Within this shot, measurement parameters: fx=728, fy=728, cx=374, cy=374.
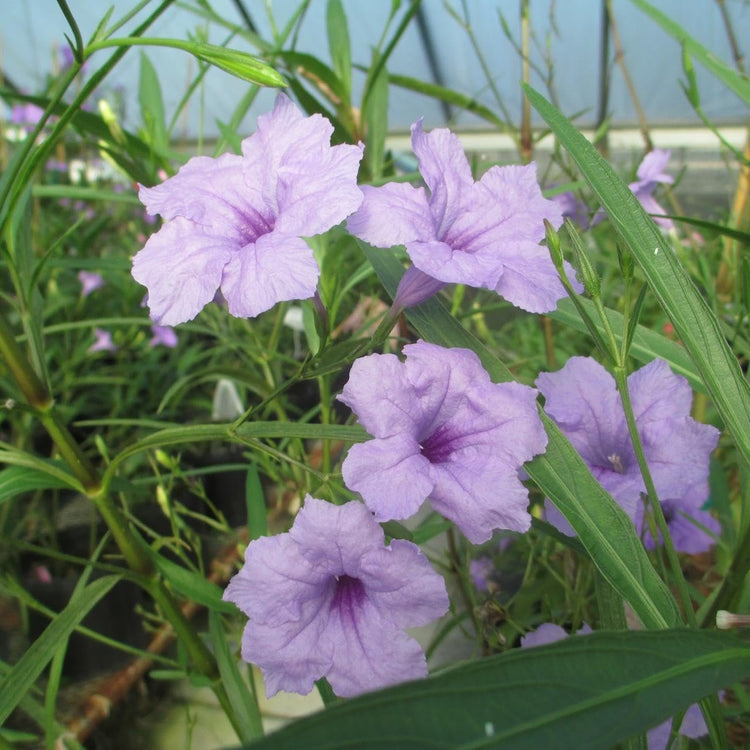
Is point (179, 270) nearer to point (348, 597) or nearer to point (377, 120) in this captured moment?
point (348, 597)

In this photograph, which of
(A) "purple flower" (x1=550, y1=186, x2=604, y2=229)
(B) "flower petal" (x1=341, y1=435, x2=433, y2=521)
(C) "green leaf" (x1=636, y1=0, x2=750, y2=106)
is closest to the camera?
(B) "flower petal" (x1=341, y1=435, x2=433, y2=521)

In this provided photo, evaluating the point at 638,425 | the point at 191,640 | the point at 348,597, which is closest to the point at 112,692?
the point at 191,640

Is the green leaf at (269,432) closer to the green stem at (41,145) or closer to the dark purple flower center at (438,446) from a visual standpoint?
the dark purple flower center at (438,446)

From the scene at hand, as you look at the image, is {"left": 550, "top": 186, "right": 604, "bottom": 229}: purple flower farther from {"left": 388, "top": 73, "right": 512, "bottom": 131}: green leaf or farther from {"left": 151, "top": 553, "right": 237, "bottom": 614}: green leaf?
{"left": 151, "top": 553, "right": 237, "bottom": 614}: green leaf

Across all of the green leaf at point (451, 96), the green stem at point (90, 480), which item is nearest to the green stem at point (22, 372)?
the green stem at point (90, 480)

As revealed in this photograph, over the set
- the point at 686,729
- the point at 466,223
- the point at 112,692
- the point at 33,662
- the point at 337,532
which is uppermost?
the point at 466,223

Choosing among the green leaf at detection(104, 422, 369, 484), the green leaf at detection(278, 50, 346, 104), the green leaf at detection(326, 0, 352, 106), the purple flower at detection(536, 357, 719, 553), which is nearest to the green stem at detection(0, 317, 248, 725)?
the green leaf at detection(104, 422, 369, 484)

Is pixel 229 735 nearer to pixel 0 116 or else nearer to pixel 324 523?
pixel 324 523

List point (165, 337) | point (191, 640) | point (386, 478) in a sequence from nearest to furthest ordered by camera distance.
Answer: point (386, 478) < point (191, 640) < point (165, 337)
